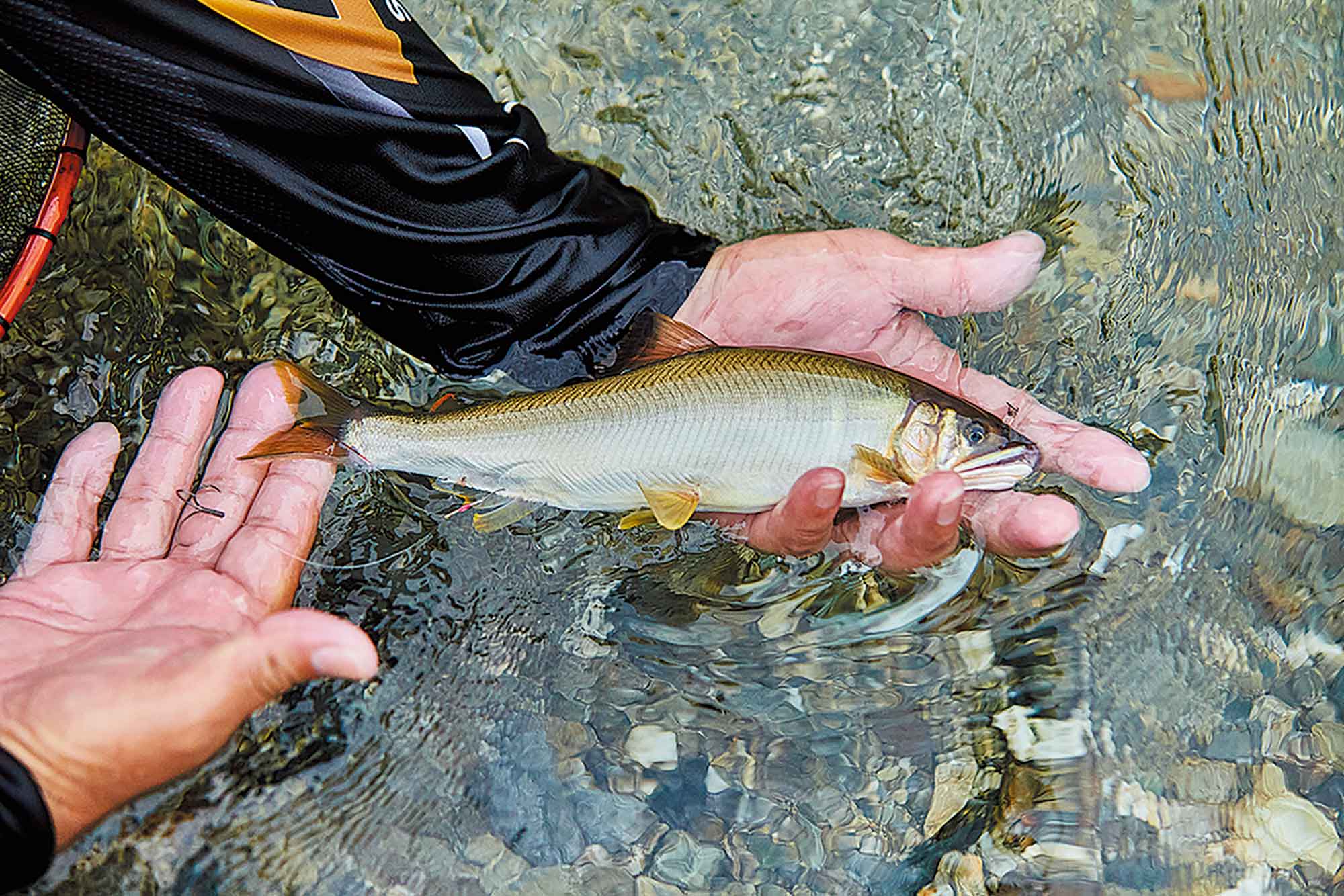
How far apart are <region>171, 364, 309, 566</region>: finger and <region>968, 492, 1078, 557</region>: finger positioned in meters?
2.35

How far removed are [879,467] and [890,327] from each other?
2.67 feet

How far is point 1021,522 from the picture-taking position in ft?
→ 10.3

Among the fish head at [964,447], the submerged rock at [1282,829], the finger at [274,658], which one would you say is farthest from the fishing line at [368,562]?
the submerged rock at [1282,829]

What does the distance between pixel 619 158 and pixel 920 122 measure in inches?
56.4

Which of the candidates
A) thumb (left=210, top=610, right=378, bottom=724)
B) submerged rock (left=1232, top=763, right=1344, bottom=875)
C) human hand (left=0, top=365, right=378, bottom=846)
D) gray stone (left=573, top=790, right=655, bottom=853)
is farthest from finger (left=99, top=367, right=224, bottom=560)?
submerged rock (left=1232, top=763, right=1344, bottom=875)

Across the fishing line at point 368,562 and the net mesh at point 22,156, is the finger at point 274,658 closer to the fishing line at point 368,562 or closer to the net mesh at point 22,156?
the fishing line at point 368,562

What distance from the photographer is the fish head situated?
130 inches

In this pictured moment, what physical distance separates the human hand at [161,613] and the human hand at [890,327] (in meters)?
1.47

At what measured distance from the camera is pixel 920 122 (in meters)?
4.95

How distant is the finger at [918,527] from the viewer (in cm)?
296

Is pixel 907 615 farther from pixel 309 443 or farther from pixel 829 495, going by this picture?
pixel 309 443

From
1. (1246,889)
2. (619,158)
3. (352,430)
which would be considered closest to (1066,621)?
(1246,889)

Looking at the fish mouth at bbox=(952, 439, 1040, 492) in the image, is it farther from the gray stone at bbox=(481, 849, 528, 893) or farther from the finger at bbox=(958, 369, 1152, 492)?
the gray stone at bbox=(481, 849, 528, 893)

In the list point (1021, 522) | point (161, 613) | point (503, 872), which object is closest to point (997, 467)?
point (1021, 522)
